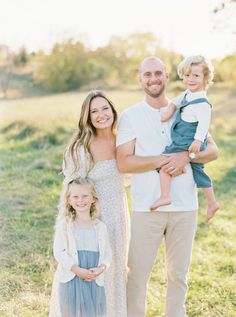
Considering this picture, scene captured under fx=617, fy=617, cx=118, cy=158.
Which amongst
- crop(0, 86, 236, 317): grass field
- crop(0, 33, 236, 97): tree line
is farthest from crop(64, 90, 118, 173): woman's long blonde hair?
crop(0, 33, 236, 97): tree line

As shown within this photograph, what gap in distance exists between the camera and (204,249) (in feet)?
19.2

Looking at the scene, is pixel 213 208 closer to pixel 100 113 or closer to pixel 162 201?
pixel 162 201

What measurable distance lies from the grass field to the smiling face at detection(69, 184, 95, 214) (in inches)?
49.6

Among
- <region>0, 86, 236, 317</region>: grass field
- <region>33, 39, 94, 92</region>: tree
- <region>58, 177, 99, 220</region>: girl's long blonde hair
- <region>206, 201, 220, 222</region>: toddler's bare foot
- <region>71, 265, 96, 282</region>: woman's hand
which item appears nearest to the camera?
<region>71, 265, 96, 282</region>: woman's hand

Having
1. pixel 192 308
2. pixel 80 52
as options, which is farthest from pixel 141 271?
pixel 80 52

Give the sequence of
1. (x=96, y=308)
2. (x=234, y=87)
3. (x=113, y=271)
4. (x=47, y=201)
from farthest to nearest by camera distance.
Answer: (x=234, y=87) → (x=47, y=201) → (x=113, y=271) → (x=96, y=308)

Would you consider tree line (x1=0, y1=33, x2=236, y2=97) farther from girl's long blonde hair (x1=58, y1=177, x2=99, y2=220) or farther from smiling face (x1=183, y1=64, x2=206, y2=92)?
girl's long blonde hair (x1=58, y1=177, x2=99, y2=220)

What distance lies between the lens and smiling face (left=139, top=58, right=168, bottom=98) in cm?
336

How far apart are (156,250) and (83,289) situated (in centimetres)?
55

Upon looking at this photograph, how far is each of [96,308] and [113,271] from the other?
0.30 meters

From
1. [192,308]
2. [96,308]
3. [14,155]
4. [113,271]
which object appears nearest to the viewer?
[96,308]

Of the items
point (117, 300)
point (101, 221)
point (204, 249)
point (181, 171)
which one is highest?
point (181, 171)

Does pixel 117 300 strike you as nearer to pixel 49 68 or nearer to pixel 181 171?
pixel 181 171

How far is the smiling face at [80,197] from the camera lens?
10.5 ft
